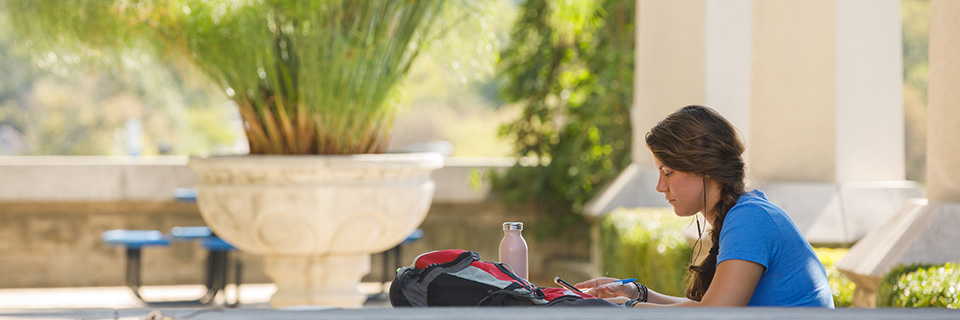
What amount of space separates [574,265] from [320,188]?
3.51 m

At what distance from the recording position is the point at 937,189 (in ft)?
11.5

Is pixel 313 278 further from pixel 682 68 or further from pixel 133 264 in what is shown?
pixel 682 68

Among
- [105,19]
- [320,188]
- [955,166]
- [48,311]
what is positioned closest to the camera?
[48,311]

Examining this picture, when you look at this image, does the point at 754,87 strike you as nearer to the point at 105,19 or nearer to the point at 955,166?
the point at 955,166

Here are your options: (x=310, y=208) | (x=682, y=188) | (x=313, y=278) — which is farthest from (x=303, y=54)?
(x=682, y=188)

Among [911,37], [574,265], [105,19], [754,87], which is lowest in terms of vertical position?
[574,265]

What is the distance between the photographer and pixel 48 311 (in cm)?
163

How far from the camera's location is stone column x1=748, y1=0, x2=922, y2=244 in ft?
14.6

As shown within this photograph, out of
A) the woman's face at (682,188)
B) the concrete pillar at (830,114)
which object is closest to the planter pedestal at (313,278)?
the concrete pillar at (830,114)

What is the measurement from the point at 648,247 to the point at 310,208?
1.76m

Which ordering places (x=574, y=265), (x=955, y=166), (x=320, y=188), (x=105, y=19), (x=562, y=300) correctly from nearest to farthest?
(x=562, y=300)
(x=955, y=166)
(x=320, y=188)
(x=105, y=19)
(x=574, y=265)

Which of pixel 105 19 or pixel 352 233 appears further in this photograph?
pixel 105 19

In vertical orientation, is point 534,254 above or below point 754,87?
below

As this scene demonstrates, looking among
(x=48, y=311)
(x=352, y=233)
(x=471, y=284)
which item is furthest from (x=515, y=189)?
(x=48, y=311)
